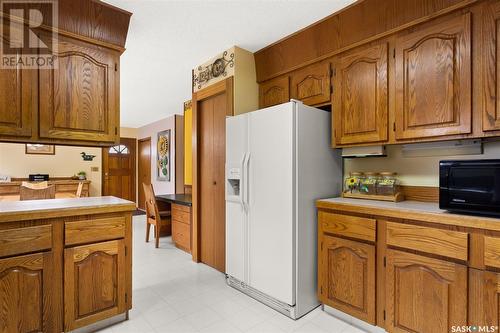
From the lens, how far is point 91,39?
79.0 inches

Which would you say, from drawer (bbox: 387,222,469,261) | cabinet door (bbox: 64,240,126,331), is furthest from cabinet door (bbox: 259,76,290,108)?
cabinet door (bbox: 64,240,126,331)

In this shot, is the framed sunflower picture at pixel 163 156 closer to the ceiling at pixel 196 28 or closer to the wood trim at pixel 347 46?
the ceiling at pixel 196 28

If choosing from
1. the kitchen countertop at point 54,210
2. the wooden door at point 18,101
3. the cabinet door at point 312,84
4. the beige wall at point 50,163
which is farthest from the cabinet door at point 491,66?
the beige wall at point 50,163

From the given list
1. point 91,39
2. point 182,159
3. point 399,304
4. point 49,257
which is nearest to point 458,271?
point 399,304

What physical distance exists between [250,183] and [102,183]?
5547mm

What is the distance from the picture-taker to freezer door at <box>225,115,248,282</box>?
239cm

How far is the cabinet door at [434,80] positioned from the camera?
63.4 inches

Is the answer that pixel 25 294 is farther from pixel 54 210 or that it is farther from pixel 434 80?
pixel 434 80

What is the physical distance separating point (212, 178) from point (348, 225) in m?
1.66

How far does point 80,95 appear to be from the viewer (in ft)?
6.51

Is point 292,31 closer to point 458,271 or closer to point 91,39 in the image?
point 91,39

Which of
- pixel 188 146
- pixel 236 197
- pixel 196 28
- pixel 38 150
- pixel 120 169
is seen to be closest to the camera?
pixel 196 28

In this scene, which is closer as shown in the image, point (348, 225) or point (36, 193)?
point (348, 225)

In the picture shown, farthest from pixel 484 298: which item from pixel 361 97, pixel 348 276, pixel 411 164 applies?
pixel 361 97
